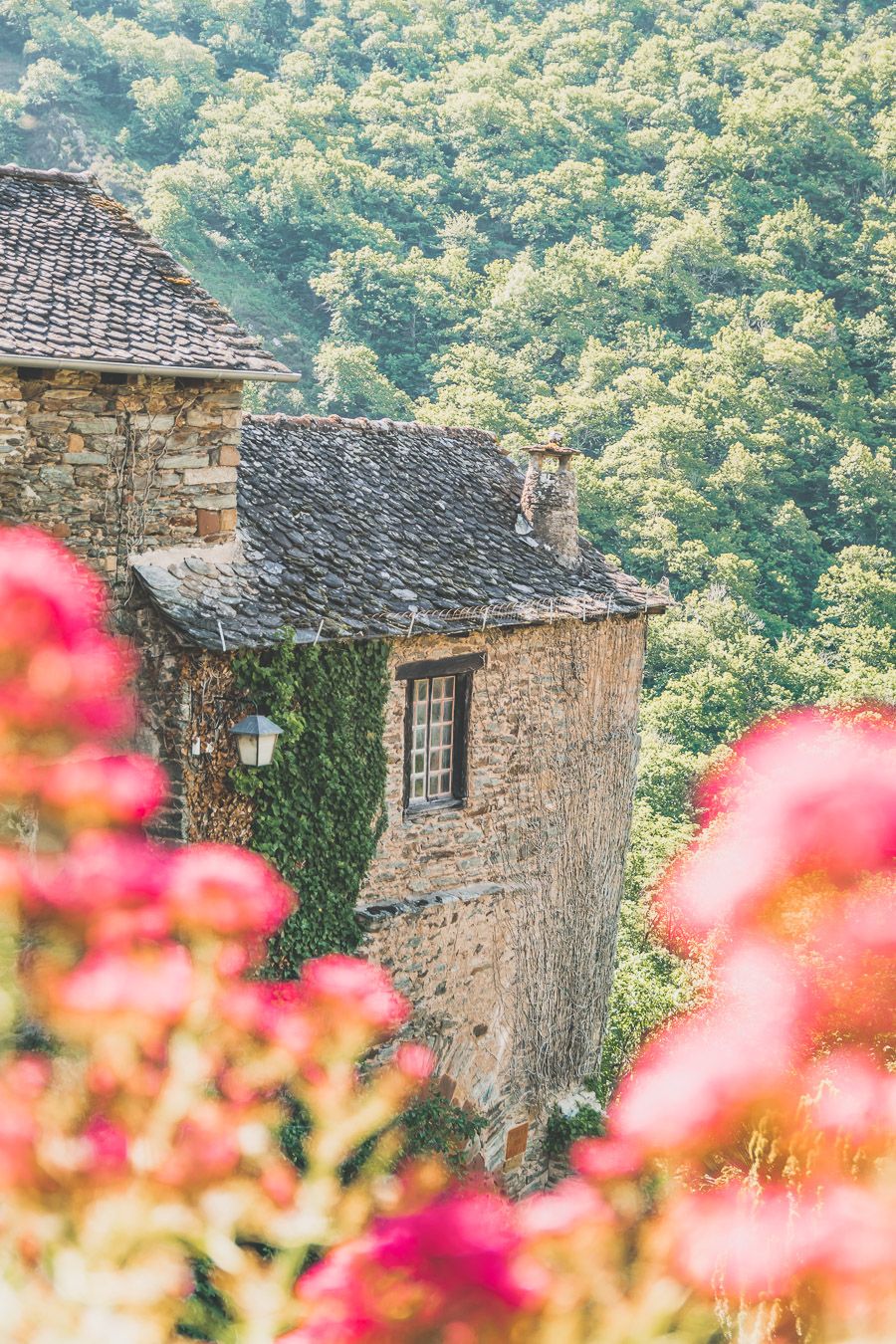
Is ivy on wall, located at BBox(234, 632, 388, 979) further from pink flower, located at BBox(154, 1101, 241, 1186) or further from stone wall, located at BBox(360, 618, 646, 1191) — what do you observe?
pink flower, located at BBox(154, 1101, 241, 1186)

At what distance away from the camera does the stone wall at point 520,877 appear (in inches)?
433

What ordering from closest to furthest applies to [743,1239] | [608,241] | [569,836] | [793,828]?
[793,828] → [743,1239] → [569,836] → [608,241]

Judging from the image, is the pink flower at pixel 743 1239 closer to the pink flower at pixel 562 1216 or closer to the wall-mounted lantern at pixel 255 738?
the pink flower at pixel 562 1216

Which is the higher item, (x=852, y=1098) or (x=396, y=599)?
(x=852, y=1098)

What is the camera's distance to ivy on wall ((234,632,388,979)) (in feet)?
30.9

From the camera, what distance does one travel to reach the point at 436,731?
11.1 metres

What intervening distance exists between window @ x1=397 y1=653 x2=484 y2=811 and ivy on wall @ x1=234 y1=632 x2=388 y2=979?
15.5 inches

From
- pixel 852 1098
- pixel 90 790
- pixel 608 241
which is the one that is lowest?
pixel 852 1098

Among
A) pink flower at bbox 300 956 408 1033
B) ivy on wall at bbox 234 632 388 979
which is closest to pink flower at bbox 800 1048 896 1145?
pink flower at bbox 300 956 408 1033

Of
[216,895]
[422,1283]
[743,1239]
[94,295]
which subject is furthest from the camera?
[94,295]

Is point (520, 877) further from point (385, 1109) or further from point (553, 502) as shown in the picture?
point (385, 1109)

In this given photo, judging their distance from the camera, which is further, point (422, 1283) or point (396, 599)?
point (396, 599)

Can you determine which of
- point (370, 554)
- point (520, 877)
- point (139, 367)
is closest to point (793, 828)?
point (139, 367)

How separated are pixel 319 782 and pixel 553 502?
4.05 meters
